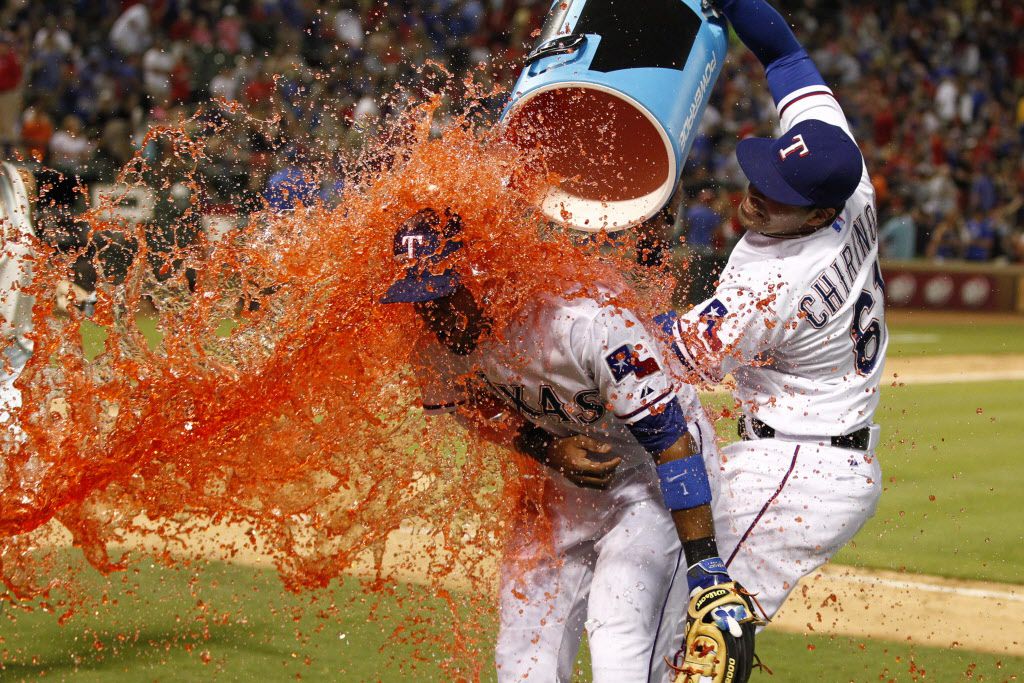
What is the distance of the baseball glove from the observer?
3100 millimetres

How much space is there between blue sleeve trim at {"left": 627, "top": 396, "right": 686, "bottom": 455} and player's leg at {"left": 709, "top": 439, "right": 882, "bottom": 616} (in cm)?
42

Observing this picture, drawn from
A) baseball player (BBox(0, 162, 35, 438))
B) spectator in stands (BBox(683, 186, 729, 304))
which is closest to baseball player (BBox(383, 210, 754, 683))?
baseball player (BBox(0, 162, 35, 438))

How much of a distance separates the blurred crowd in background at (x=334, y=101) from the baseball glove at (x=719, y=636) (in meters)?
8.65

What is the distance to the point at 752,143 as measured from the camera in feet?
12.4

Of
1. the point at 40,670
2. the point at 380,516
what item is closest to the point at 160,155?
the point at 40,670

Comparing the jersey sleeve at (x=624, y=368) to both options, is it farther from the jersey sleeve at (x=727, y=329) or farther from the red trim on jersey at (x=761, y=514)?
the red trim on jersey at (x=761, y=514)

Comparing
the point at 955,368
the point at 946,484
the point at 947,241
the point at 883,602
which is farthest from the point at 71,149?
the point at 883,602

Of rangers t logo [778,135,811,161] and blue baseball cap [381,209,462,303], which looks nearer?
blue baseball cap [381,209,462,303]

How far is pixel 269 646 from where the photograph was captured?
5.26m

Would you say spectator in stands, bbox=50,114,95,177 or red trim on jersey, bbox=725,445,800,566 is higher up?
red trim on jersey, bbox=725,445,800,566

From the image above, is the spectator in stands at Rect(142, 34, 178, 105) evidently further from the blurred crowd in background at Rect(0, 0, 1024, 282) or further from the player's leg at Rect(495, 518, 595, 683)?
the player's leg at Rect(495, 518, 595, 683)

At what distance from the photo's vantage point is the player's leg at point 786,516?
11.8 feet

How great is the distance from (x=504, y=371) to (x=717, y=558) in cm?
75

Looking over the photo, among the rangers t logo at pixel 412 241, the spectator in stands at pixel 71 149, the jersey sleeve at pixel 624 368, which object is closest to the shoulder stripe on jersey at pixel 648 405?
the jersey sleeve at pixel 624 368
